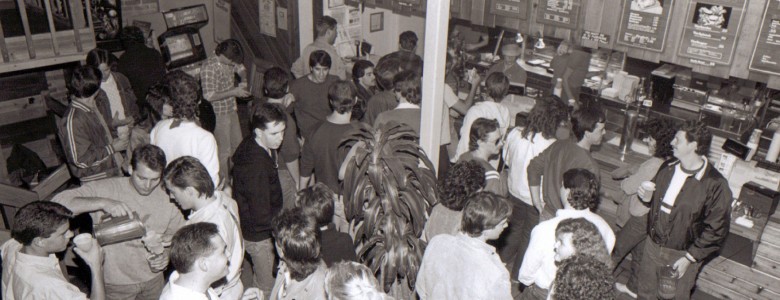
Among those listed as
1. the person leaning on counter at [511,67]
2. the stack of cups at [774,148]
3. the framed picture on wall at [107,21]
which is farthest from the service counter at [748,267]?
the framed picture on wall at [107,21]

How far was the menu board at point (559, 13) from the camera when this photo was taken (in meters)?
4.02

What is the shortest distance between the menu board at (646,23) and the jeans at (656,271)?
128 cm

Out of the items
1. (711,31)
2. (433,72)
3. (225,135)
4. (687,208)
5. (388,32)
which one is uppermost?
(711,31)

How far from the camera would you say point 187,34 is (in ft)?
26.2

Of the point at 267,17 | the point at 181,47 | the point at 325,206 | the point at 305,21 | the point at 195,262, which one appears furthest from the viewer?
the point at 181,47

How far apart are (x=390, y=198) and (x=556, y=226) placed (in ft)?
3.04

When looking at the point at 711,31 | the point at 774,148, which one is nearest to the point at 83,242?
the point at 711,31

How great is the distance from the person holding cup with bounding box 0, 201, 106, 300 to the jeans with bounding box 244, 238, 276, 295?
1.24 m

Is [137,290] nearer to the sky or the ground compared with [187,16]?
nearer to the ground

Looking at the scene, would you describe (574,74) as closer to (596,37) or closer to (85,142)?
(596,37)

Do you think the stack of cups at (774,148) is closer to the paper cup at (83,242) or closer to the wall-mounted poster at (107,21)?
the paper cup at (83,242)

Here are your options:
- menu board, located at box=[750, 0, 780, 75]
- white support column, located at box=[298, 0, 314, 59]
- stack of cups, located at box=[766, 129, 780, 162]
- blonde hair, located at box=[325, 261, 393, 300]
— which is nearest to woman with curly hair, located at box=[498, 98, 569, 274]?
menu board, located at box=[750, 0, 780, 75]

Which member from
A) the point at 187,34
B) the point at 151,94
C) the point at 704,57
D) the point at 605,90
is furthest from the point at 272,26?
the point at 704,57

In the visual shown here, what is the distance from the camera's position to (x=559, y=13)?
407 cm
